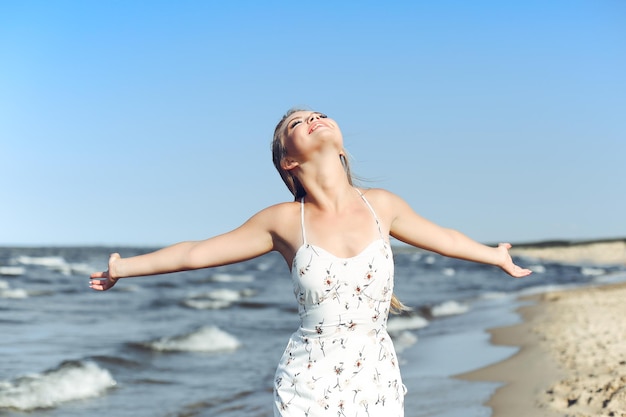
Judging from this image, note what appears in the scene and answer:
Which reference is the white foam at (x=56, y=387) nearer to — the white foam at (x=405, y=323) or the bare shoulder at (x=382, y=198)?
the bare shoulder at (x=382, y=198)

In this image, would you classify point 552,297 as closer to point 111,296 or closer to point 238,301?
point 238,301

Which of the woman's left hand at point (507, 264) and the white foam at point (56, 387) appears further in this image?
the white foam at point (56, 387)

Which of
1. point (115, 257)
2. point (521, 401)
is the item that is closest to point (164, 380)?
point (521, 401)

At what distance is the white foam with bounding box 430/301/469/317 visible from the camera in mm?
18953

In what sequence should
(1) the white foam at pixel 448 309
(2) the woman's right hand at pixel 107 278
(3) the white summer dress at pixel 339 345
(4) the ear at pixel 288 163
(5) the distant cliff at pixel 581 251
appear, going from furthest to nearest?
(5) the distant cliff at pixel 581 251 < (1) the white foam at pixel 448 309 < (2) the woman's right hand at pixel 107 278 < (4) the ear at pixel 288 163 < (3) the white summer dress at pixel 339 345

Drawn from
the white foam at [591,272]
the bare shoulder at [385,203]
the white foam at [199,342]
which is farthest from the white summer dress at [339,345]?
the white foam at [591,272]

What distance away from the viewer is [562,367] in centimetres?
865

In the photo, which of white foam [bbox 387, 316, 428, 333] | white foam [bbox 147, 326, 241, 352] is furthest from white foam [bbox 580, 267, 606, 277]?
white foam [bbox 147, 326, 241, 352]

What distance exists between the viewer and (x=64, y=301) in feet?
66.5

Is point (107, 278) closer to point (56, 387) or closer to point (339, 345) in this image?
point (339, 345)

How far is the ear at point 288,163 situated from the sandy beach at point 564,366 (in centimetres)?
374

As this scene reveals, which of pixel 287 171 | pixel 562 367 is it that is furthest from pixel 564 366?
pixel 287 171

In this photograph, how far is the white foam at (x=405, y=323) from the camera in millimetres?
15465

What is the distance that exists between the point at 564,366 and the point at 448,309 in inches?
428
